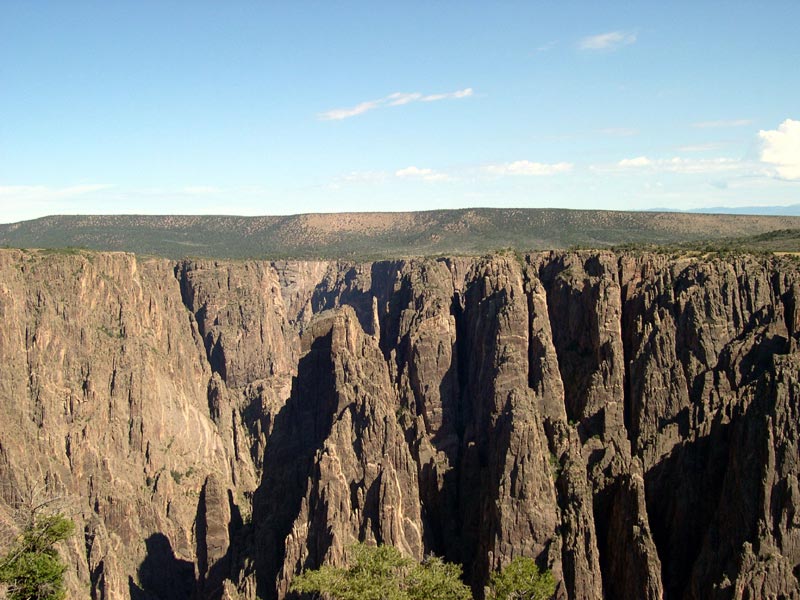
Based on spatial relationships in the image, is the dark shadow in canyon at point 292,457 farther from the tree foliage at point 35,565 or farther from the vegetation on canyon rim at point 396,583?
the tree foliage at point 35,565

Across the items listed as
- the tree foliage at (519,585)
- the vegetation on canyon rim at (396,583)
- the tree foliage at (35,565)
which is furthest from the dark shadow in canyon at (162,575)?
Answer: the tree foliage at (35,565)

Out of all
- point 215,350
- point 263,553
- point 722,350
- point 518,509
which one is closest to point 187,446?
point 215,350

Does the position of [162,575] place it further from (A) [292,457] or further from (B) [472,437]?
(B) [472,437]

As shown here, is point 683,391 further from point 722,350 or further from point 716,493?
point 716,493

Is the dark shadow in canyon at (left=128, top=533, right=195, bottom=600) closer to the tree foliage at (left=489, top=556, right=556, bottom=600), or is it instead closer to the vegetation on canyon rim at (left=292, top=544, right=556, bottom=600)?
the vegetation on canyon rim at (left=292, top=544, right=556, bottom=600)

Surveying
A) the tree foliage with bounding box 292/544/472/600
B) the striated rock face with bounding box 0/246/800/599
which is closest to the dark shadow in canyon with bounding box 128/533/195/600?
the striated rock face with bounding box 0/246/800/599

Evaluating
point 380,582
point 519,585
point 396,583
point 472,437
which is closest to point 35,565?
point 380,582
